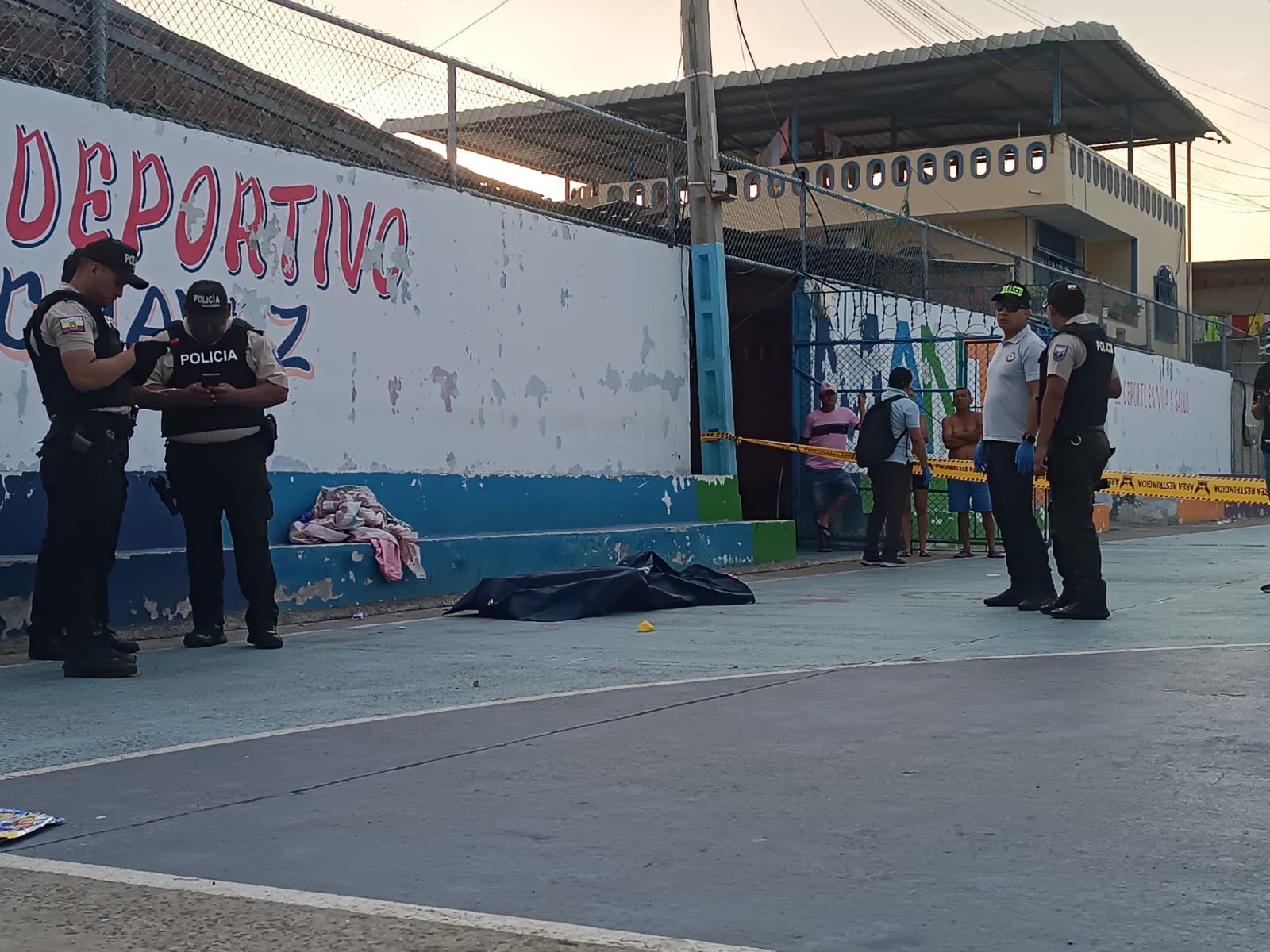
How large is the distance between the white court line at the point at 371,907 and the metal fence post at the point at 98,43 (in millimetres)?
6604

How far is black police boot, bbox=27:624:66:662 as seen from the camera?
282 inches

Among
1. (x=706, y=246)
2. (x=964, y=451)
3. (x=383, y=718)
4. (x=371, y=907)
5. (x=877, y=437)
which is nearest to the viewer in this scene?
(x=371, y=907)

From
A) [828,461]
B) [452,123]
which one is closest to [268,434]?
[452,123]

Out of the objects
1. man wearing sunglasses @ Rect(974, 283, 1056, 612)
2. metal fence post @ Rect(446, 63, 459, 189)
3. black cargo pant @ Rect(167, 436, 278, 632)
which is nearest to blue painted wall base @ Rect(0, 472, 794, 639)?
black cargo pant @ Rect(167, 436, 278, 632)

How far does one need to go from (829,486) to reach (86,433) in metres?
10.9

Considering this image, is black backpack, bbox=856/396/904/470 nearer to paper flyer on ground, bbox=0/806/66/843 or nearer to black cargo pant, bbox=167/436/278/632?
black cargo pant, bbox=167/436/278/632

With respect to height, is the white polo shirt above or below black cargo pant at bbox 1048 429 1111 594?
above

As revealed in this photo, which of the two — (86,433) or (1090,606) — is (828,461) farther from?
(86,433)

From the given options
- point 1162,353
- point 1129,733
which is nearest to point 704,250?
point 1129,733

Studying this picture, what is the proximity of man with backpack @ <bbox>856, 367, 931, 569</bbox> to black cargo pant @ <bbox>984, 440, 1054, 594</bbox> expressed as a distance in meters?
4.94

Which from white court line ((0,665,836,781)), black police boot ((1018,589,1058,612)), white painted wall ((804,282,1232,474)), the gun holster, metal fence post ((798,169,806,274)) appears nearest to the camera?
white court line ((0,665,836,781))

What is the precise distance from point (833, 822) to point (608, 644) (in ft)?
13.3

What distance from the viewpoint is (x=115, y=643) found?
677 centimetres

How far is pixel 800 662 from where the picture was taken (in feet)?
22.6
